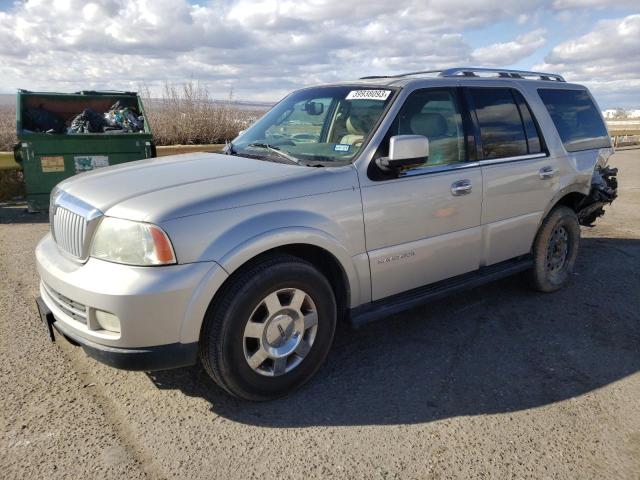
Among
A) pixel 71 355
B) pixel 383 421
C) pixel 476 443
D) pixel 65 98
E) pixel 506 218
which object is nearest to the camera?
pixel 476 443

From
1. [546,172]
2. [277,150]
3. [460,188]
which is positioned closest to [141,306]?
[277,150]

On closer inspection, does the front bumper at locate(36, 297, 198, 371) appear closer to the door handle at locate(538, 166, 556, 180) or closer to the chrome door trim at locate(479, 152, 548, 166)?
the chrome door trim at locate(479, 152, 548, 166)

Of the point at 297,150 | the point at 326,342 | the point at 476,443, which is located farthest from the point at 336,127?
the point at 476,443

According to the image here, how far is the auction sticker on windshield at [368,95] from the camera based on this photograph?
3736 millimetres

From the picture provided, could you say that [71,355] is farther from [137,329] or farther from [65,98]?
[65,98]

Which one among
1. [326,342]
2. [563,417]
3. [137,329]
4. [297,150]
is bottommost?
[563,417]

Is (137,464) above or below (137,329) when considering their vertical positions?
below

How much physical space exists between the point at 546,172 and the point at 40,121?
7783 millimetres

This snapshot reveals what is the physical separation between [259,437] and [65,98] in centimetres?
834

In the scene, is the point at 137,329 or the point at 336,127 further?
the point at 336,127

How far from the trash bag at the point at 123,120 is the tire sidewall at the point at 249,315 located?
6839mm

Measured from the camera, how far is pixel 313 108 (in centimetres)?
→ 422

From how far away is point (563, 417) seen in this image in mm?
3061

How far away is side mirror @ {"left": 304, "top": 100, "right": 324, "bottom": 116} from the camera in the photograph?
4180mm
